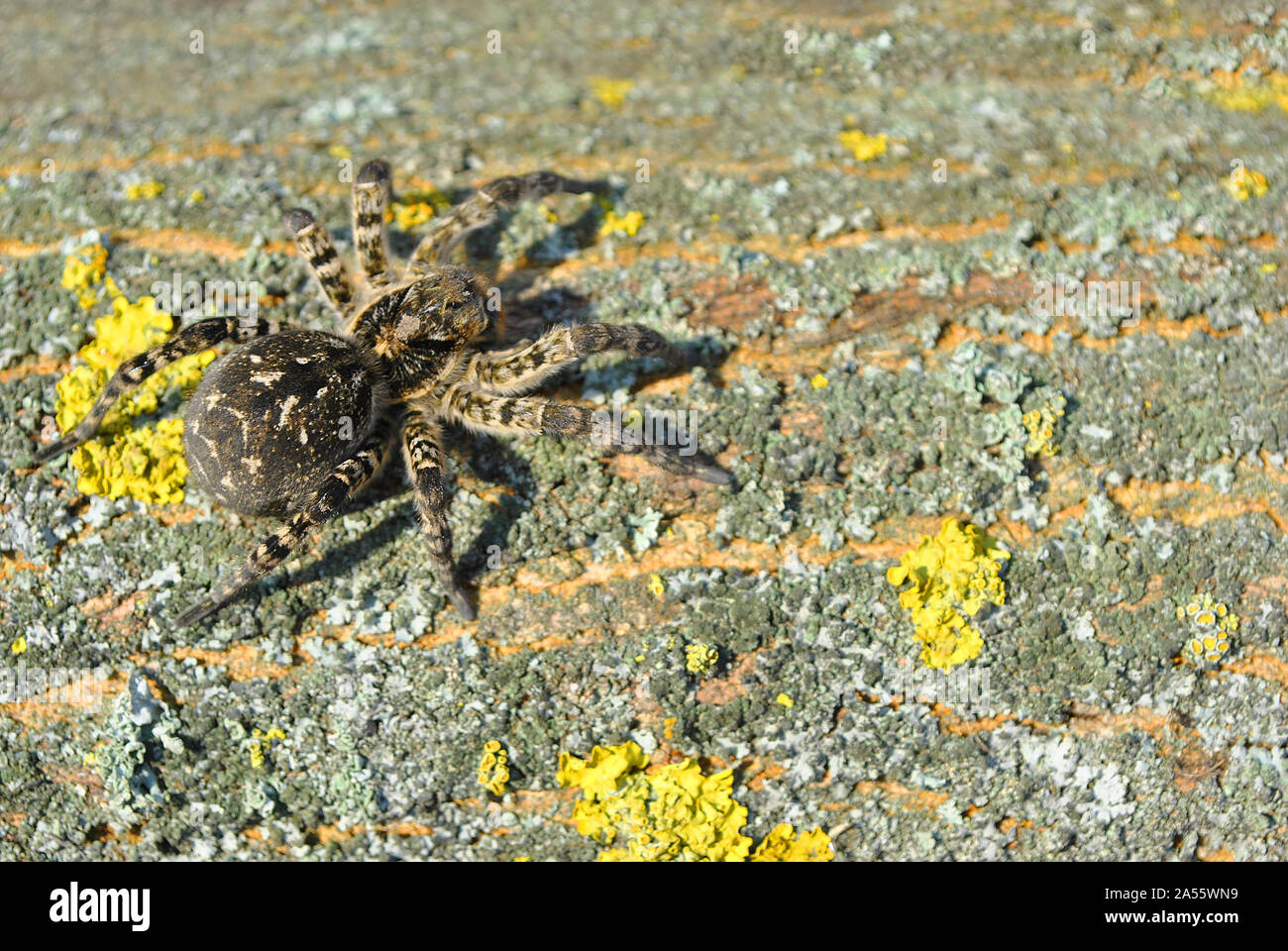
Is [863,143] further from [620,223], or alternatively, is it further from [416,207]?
[416,207]

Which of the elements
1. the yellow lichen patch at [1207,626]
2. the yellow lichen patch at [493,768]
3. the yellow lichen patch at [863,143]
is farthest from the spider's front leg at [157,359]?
the yellow lichen patch at [1207,626]

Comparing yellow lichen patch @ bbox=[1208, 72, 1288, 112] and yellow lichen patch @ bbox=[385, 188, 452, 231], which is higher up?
yellow lichen patch @ bbox=[1208, 72, 1288, 112]

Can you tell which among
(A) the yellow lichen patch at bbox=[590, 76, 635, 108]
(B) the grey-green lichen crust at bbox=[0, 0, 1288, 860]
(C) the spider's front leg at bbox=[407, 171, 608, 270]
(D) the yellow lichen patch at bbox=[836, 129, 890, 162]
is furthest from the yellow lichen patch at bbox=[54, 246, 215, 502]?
(D) the yellow lichen patch at bbox=[836, 129, 890, 162]

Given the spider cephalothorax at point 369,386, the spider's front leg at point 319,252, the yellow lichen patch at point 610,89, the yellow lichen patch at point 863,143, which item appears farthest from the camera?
the yellow lichen patch at point 610,89

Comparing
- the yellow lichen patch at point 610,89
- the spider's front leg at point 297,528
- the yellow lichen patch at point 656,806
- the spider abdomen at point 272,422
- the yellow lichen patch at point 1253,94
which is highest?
the yellow lichen patch at point 610,89

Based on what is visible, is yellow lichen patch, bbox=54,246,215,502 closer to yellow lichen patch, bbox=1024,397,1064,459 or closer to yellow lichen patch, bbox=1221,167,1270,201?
yellow lichen patch, bbox=1024,397,1064,459

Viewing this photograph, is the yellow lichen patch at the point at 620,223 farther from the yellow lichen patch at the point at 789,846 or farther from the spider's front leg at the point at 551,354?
the yellow lichen patch at the point at 789,846

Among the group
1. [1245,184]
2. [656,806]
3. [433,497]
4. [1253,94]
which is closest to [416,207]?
[433,497]

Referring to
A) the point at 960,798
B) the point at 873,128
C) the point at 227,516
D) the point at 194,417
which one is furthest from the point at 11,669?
the point at 873,128
